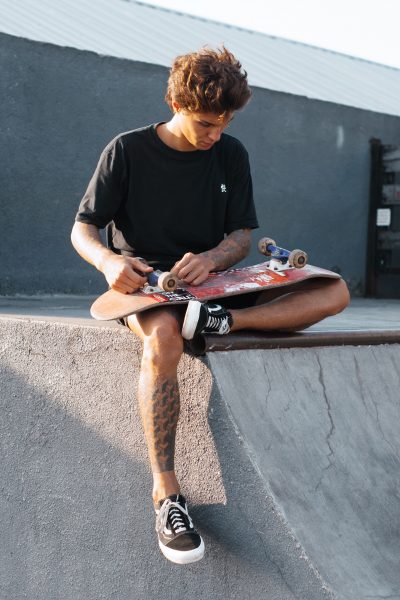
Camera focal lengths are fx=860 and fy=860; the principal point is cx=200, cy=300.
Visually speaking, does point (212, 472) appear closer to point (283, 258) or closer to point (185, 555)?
point (185, 555)

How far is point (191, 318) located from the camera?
3.05 m

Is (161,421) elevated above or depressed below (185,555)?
above

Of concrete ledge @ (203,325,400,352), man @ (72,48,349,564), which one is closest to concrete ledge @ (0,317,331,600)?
concrete ledge @ (203,325,400,352)

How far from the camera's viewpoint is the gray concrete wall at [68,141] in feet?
22.6

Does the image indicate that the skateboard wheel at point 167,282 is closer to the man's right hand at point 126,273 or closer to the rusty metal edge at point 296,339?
the man's right hand at point 126,273

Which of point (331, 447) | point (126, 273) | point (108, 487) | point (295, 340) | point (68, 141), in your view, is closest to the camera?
point (126, 273)

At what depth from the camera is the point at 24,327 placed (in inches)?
165

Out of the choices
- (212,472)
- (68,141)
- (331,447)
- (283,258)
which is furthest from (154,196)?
(68,141)

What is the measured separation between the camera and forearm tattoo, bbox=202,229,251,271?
11.4 feet

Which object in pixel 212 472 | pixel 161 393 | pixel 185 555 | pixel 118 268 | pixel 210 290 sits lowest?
pixel 185 555

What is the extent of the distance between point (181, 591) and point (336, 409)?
0.94 metres

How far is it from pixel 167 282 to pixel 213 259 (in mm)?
A: 385

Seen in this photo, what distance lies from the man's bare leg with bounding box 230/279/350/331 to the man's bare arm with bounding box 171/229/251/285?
207 millimetres

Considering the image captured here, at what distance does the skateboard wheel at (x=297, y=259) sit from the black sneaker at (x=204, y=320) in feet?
1.27
